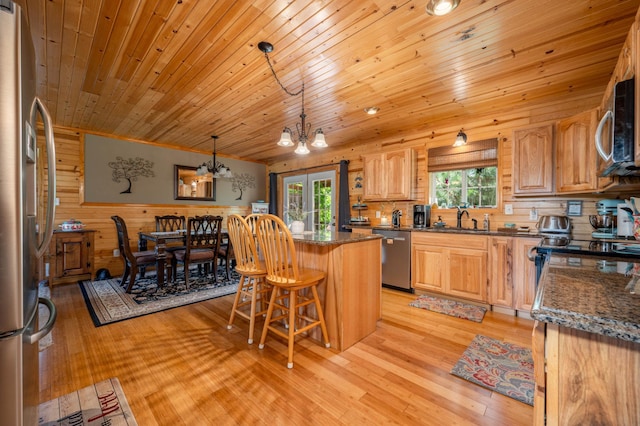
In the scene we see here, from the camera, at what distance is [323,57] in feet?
7.45

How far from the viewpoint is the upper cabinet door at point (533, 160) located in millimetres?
2906

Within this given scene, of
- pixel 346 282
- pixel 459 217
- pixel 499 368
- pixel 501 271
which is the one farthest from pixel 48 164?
pixel 459 217

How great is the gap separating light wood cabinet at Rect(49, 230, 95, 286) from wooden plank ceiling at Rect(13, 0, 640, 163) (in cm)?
176

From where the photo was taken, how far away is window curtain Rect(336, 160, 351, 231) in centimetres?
502

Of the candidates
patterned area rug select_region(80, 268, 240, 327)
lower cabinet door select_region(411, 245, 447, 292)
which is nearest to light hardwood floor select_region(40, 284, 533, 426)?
patterned area rug select_region(80, 268, 240, 327)

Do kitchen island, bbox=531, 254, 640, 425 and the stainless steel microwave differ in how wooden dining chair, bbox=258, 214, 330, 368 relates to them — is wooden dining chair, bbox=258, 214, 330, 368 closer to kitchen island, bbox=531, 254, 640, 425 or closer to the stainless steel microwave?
kitchen island, bbox=531, 254, 640, 425

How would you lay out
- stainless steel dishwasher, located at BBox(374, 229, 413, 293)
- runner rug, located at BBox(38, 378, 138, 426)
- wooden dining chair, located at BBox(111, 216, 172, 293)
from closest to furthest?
runner rug, located at BBox(38, 378, 138, 426) < wooden dining chair, located at BBox(111, 216, 172, 293) < stainless steel dishwasher, located at BBox(374, 229, 413, 293)

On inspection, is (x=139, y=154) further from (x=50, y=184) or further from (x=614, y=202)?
(x=614, y=202)

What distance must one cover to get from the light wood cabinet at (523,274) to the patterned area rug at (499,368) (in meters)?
0.79

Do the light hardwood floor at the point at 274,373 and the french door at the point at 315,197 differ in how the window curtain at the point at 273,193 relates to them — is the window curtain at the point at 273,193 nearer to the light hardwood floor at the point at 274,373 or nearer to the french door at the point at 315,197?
the french door at the point at 315,197

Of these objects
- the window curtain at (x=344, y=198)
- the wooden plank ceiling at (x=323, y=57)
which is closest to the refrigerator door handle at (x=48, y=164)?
the wooden plank ceiling at (x=323, y=57)

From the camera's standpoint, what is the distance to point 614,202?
260 cm

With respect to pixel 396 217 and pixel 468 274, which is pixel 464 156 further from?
pixel 468 274

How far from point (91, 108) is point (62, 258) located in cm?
219
